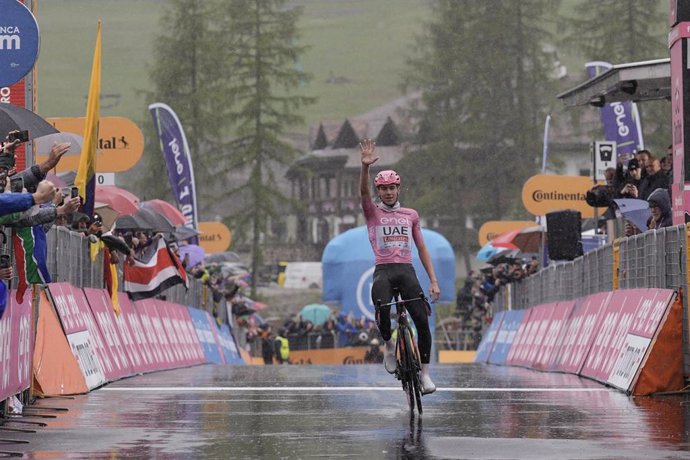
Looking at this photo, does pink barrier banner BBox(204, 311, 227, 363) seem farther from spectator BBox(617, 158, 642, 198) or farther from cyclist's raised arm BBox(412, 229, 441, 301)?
cyclist's raised arm BBox(412, 229, 441, 301)

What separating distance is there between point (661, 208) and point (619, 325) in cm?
154

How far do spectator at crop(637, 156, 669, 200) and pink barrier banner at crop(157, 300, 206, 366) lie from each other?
31.5 ft

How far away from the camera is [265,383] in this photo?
18281 mm

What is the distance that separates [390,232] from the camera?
1358cm

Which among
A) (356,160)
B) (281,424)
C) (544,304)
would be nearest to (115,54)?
(356,160)

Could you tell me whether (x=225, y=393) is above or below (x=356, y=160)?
below

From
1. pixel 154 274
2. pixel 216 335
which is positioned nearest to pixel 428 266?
pixel 154 274

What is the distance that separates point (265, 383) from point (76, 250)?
8.85 ft

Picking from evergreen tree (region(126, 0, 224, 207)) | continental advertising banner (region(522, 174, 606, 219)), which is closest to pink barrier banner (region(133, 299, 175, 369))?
continental advertising banner (region(522, 174, 606, 219))

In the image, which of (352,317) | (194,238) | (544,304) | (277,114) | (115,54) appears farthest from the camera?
(115,54)

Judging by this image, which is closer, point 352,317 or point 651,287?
point 651,287

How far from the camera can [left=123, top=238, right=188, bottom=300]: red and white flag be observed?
23562mm

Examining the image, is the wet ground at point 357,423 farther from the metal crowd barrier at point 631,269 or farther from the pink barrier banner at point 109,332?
the pink barrier banner at point 109,332

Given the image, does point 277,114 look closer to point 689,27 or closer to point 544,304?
point 544,304
